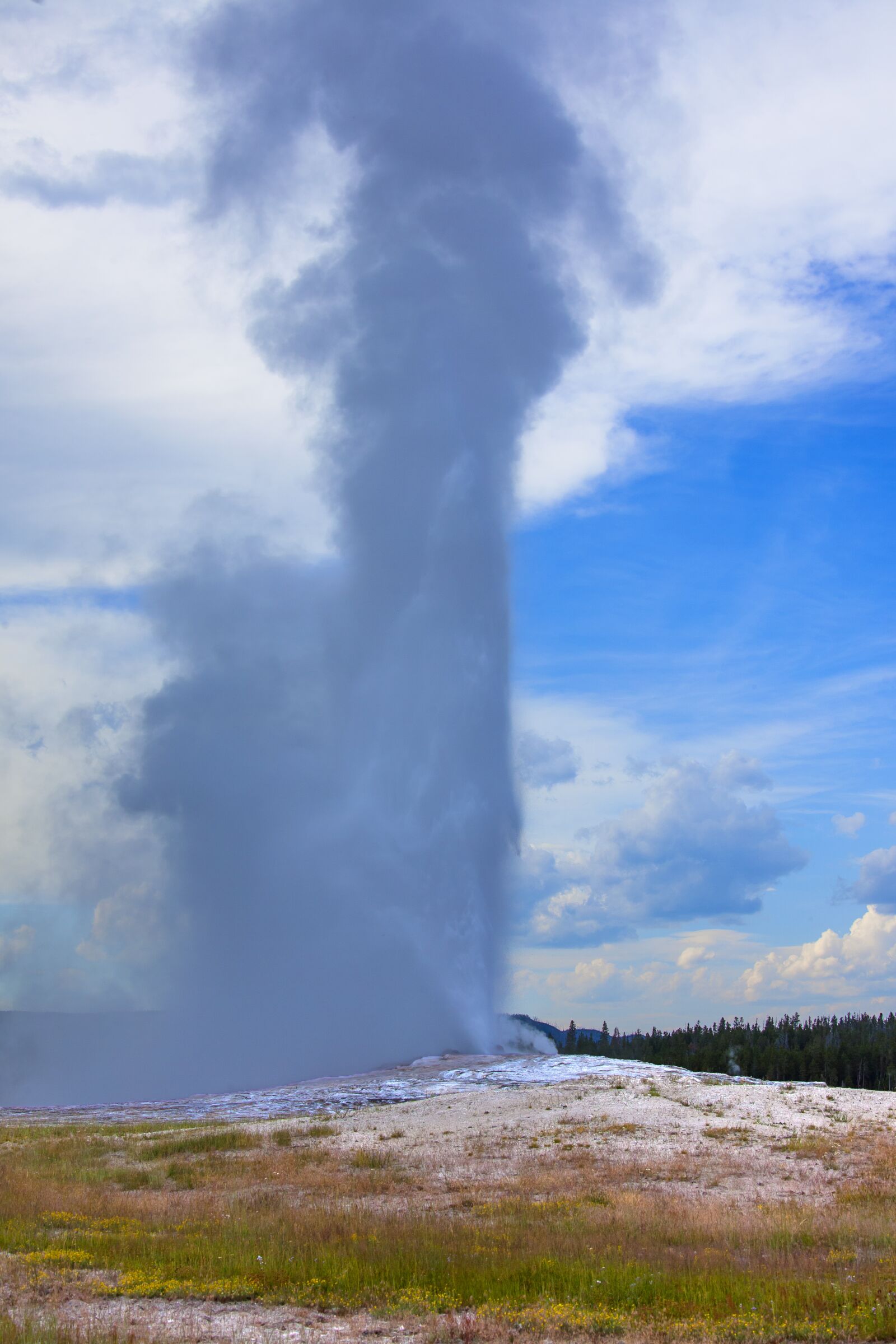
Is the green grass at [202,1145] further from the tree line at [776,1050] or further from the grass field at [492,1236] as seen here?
the tree line at [776,1050]

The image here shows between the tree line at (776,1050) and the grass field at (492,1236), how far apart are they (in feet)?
289

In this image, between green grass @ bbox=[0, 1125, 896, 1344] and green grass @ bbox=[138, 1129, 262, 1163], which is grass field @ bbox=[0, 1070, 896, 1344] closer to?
green grass @ bbox=[0, 1125, 896, 1344]

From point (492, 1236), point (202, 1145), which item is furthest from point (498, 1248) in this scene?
point (202, 1145)

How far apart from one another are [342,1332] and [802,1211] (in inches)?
420

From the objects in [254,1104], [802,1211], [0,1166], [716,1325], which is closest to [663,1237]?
[802,1211]

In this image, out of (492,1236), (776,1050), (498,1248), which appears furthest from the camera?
(776,1050)

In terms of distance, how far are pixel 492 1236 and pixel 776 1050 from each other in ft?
409

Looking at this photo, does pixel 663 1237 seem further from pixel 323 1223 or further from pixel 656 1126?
pixel 656 1126

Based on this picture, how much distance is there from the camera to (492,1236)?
17.4 metres

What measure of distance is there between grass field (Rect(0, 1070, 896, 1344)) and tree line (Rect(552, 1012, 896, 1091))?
87954mm

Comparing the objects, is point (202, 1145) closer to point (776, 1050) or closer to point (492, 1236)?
point (492, 1236)

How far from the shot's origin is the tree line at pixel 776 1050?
123 metres

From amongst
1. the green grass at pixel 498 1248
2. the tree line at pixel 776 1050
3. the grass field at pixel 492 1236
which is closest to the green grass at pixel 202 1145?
the grass field at pixel 492 1236

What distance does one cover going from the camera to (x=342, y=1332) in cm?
1259
